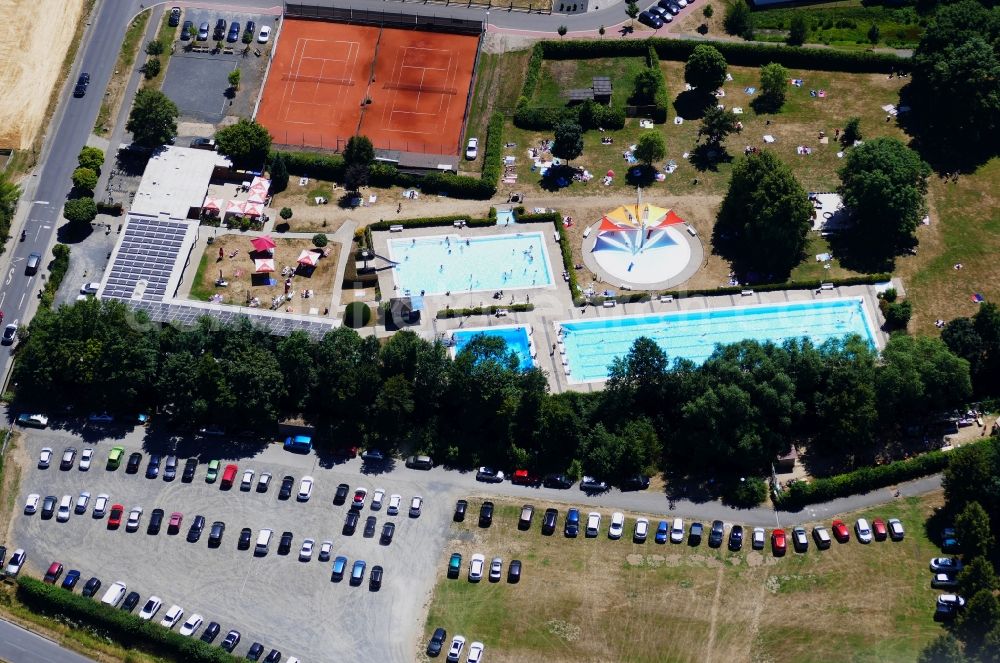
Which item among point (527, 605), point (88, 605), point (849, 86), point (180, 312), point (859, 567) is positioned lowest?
point (88, 605)

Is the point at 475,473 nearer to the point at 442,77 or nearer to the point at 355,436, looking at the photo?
the point at 355,436

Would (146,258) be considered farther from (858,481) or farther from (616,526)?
(858,481)

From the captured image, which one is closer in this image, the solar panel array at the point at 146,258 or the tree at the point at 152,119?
the solar panel array at the point at 146,258

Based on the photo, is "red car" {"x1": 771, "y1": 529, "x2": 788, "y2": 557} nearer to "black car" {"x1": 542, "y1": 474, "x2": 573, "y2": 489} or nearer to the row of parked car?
"black car" {"x1": 542, "y1": 474, "x2": 573, "y2": 489}

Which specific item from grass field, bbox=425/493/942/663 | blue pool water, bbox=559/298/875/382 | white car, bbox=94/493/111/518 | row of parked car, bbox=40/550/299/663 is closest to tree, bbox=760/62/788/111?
blue pool water, bbox=559/298/875/382

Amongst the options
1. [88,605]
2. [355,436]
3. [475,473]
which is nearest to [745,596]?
[475,473]

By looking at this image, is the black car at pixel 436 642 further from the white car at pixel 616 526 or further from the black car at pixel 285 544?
the white car at pixel 616 526

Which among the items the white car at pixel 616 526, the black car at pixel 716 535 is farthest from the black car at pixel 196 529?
the black car at pixel 716 535
